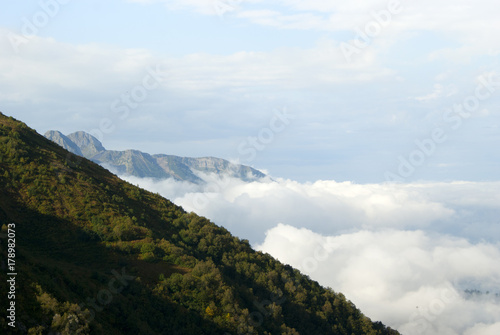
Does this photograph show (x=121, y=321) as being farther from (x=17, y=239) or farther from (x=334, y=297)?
(x=334, y=297)

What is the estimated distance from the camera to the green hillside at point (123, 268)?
45.2 metres

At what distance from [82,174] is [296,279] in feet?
162

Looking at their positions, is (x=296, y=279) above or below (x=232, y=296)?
above

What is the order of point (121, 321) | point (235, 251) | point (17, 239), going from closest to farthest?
point (121, 321), point (17, 239), point (235, 251)

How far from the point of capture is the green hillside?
45250 millimetres

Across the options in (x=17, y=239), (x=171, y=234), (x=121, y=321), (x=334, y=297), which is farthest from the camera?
(x=334, y=297)

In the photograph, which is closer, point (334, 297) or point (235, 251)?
point (235, 251)

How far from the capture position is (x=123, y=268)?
207ft

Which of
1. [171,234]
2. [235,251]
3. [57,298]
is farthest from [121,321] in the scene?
[235,251]

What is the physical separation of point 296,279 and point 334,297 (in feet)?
37.4

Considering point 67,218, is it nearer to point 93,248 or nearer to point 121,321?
point 93,248

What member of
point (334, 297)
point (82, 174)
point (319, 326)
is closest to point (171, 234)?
point (82, 174)

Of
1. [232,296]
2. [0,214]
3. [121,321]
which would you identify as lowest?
[121,321]

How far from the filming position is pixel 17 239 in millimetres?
63406
